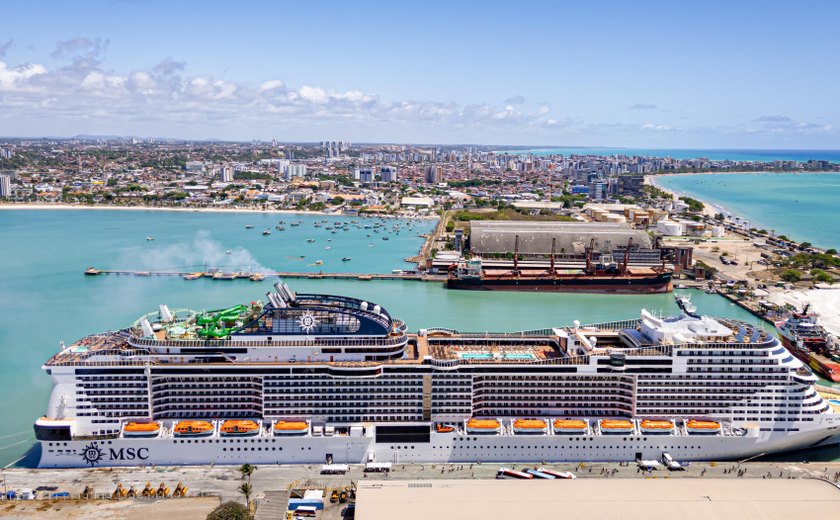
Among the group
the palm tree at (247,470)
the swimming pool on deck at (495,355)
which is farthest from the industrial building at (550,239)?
the palm tree at (247,470)

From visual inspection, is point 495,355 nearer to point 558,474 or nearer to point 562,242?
point 558,474

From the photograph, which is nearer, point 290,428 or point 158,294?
point 290,428

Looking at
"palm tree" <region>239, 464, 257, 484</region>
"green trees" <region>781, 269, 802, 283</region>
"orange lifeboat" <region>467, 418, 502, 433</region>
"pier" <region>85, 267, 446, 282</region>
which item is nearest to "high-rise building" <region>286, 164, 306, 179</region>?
"pier" <region>85, 267, 446, 282</region>

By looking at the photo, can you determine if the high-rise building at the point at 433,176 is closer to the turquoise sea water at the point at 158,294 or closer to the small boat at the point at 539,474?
the turquoise sea water at the point at 158,294

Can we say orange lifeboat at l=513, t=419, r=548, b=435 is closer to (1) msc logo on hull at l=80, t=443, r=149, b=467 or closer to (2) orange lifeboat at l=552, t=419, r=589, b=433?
(2) orange lifeboat at l=552, t=419, r=589, b=433

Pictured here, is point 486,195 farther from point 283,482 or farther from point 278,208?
point 283,482

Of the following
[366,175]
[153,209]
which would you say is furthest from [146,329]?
[366,175]

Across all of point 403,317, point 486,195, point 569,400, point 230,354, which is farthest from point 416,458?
point 486,195
